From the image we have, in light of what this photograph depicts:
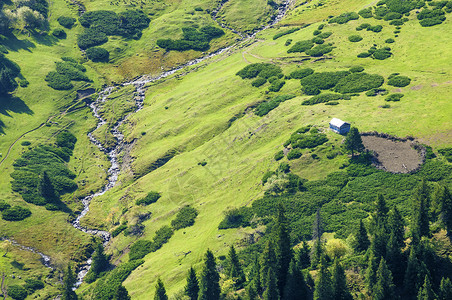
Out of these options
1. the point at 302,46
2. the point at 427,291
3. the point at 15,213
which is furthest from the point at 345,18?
the point at 427,291

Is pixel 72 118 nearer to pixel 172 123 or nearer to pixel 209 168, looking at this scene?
pixel 172 123

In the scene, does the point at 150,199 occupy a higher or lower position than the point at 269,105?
lower

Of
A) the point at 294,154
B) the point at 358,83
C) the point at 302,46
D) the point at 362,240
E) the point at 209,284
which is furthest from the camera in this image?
the point at 302,46

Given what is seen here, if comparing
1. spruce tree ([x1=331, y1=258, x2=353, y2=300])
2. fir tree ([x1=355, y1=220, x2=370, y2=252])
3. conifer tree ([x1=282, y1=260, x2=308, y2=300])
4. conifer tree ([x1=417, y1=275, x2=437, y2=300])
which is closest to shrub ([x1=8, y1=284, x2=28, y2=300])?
conifer tree ([x1=282, y1=260, x2=308, y2=300])

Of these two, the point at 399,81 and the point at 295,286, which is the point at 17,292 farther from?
the point at 399,81

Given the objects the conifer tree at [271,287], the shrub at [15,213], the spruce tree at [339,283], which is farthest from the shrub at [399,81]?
the shrub at [15,213]
